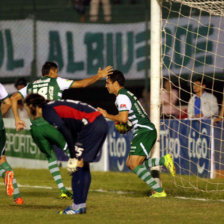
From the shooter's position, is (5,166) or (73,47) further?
(73,47)

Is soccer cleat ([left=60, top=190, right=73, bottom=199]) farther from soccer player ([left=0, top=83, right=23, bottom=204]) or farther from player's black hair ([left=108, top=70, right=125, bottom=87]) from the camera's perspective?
player's black hair ([left=108, top=70, right=125, bottom=87])

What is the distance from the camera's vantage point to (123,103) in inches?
393

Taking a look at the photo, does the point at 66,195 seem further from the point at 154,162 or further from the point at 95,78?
the point at 95,78

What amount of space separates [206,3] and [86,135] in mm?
4628

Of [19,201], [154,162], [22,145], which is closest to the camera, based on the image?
[19,201]

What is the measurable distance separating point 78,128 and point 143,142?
2.21m

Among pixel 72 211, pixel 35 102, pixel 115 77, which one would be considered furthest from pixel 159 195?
pixel 35 102

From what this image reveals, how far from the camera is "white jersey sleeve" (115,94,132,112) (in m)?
9.98

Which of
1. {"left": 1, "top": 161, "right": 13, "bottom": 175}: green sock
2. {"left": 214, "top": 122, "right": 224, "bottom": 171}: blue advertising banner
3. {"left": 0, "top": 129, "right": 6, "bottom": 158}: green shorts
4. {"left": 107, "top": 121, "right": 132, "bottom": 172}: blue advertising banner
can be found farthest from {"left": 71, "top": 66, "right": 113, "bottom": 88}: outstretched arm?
{"left": 107, "top": 121, "right": 132, "bottom": 172}: blue advertising banner

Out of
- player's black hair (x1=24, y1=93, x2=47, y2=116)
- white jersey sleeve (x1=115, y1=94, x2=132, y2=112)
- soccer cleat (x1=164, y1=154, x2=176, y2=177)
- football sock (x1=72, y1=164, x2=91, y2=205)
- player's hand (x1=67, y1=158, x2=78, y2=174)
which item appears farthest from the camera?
soccer cleat (x1=164, y1=154, x2=176, y2=177)

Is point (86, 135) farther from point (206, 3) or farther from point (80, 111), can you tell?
point (206, 3)

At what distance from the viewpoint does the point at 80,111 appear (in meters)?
8.13

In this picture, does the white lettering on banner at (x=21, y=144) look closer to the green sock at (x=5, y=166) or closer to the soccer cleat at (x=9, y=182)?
the green sock at (x=5, y=166)

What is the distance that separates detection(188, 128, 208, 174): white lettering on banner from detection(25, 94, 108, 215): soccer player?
18.9ft
